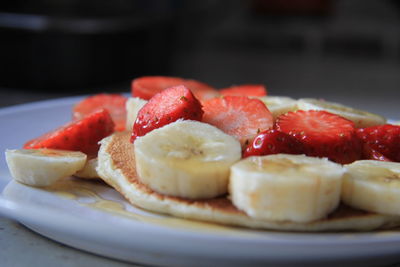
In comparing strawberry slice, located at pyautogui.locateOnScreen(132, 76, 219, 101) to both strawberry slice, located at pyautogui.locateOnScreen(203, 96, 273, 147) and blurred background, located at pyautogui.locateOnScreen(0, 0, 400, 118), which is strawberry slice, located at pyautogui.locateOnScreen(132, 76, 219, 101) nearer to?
strawberry slice, located at pyautogui.locateOnScreen(203, 96, 273, 147)

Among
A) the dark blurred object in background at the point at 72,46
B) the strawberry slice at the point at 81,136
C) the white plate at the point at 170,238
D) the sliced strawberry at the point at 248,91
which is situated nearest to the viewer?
the white plate at the point at 170,238

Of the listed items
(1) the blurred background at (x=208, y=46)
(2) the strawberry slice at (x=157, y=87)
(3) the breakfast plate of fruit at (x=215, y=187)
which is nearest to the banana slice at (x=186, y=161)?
(3) the breakfast plate of fruit at (x=215, y=187)

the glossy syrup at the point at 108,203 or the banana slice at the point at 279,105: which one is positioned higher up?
the banana slice at the point at 279,105

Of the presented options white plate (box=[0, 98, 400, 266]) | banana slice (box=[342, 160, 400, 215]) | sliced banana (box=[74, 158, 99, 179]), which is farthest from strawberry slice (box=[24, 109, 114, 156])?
banana slice (box=[342, 160, 400, 215])

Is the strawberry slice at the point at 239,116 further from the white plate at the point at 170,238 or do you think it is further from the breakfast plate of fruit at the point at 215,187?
the white plate at the point at 170,238

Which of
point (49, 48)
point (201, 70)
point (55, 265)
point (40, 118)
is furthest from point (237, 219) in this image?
point (201, 70)

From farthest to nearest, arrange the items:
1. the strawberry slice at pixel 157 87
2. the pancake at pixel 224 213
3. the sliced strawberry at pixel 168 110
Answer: the strawberry slice at pixel 157 87 → the sliced strawberry at pixel 168 110 → the pancake at pixel 224 213
